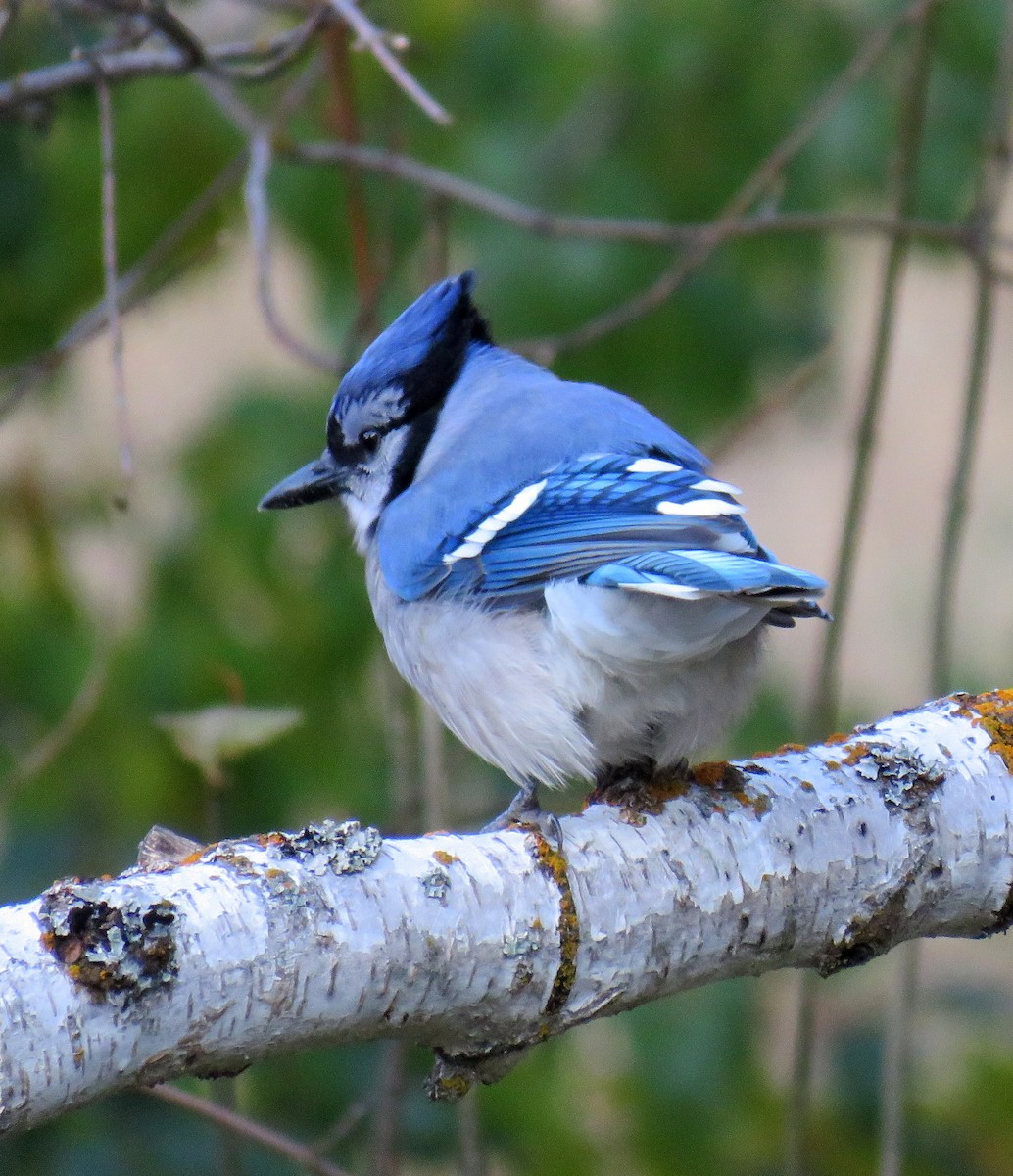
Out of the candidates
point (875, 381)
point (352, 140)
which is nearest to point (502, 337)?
point (352, 140)

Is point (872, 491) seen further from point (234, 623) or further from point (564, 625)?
point (564, 625)

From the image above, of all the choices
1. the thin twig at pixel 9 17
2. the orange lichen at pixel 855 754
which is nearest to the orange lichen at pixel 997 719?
the orange lichen at pixel 855 754

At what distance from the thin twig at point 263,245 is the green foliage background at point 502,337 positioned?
373 mm

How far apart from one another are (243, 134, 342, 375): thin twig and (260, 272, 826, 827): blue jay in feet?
0.31

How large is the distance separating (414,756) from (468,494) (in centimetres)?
57

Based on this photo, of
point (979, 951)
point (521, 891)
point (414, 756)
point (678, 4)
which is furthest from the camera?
point (979, 951)

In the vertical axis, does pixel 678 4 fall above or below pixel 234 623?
above

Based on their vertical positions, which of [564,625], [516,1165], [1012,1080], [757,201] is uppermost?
[757,201]

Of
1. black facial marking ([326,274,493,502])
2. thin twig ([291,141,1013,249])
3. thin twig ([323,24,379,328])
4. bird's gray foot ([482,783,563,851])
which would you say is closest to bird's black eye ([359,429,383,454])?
black facial marking ([326,274,493,502])

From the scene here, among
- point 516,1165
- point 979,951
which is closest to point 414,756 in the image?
point 516,1165

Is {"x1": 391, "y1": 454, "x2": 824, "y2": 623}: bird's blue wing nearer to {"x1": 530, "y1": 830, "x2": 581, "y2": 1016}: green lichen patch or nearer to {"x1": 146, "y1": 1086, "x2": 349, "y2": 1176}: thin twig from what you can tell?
{"x1": 530, "y1": 830, "x2": 581, "y2": 1016}: green lichen patch

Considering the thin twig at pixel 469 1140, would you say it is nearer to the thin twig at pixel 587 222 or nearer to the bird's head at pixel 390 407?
the bird's head at pixel 390 407

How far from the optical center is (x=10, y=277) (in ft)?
8.52

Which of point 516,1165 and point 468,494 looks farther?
point 516,1165
